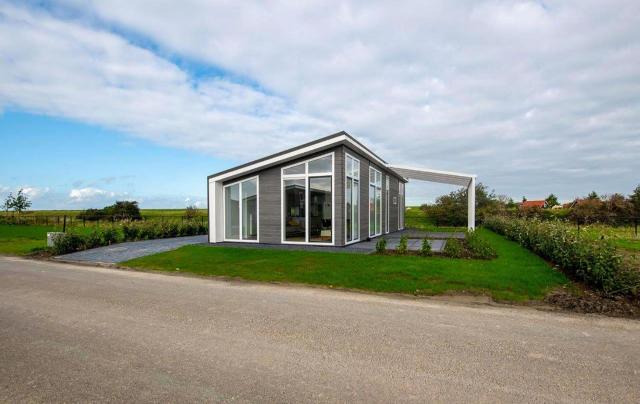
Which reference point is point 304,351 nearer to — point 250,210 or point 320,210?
point 320,210

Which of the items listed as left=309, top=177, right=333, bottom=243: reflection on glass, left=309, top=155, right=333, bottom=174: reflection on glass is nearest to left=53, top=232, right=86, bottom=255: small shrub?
left=309, top=177, right=333, bottom=243: reflection on glass

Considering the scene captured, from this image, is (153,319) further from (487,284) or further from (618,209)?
(618,209)

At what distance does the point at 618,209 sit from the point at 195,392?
102 feet

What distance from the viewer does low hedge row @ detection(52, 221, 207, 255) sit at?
45.1ft

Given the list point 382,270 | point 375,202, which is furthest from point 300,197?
point 382,270

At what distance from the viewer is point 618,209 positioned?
2527cm

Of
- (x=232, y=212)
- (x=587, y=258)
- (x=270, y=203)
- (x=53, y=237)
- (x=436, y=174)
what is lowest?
(x=587, y=258)

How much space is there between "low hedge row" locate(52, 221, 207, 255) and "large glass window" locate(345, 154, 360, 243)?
405 inches

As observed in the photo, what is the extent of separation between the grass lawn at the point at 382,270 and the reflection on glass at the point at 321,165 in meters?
3.56

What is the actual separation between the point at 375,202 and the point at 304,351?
14493 mm

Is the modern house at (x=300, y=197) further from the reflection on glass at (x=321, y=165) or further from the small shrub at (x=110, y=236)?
the small shrub at (x=110, y=236)

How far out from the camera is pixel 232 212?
52.1 feet

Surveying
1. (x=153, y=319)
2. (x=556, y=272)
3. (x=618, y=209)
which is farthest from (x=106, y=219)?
(x=618, y=209)

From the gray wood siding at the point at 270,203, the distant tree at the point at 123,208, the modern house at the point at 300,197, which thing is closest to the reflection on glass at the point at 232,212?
the modern house at the point at 300,197
